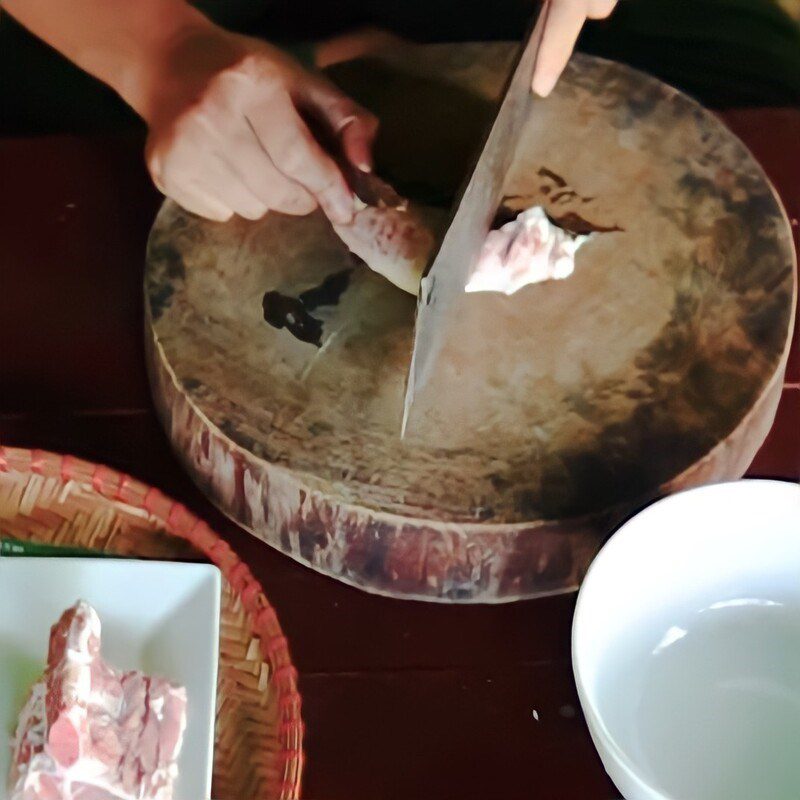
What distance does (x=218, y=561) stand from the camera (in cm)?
48

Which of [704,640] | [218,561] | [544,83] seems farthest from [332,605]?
[544,83]

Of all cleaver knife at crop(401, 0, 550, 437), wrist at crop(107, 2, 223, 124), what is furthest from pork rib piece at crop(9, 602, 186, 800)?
wrist at crop(107, 2, 223, 124)

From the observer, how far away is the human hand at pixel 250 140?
537 mm

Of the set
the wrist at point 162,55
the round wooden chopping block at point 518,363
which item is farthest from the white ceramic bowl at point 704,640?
the wrist at point 162,55

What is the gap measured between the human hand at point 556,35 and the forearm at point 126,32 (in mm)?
208

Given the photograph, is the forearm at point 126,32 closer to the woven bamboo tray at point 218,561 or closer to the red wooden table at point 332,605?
the red wooden table at point 332,605

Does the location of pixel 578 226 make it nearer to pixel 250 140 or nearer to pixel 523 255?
pixel 523 255

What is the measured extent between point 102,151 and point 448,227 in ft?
1.21

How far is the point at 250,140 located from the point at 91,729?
323 mm

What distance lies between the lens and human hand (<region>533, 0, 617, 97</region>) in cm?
52

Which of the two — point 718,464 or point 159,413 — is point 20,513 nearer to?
point 159,413

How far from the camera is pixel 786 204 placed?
660mm

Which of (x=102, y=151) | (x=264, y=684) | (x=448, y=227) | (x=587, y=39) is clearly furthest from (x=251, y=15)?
(x=264, y=684)

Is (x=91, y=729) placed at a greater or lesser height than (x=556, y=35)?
lesser
